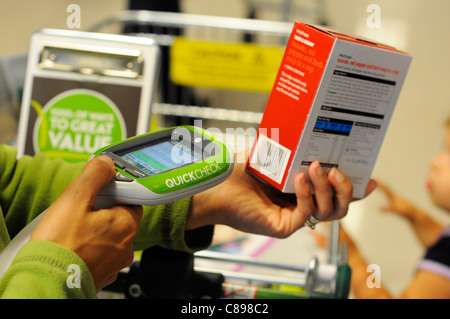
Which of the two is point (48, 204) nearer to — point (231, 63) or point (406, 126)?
point (231, 63)

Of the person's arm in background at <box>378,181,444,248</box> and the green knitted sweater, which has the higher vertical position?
the green knitted sweater

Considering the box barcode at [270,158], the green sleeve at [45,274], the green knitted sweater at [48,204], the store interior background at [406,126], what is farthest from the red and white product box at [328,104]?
the store interior background at [406,126]

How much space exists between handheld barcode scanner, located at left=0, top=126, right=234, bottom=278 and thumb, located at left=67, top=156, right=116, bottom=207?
0.01 m

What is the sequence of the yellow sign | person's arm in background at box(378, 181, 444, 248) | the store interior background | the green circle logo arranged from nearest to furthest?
the green circle logo, the yellow sign, person's arm in background at box(378, 181, 444, 248), the store interior background

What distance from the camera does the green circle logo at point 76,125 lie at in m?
0.96

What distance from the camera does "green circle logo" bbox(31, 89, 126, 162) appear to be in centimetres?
96

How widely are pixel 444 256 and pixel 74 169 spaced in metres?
0.89

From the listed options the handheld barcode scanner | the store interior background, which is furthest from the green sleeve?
the store interior background

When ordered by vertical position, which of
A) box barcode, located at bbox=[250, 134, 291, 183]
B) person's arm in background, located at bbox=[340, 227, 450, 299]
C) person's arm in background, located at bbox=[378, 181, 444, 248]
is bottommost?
person's arm in background, located at bbox=[378, 181, 444, 248]

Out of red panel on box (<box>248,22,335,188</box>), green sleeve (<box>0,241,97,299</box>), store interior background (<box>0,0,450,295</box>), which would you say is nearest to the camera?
green sleeve (<box>0,241,97,299</box>)

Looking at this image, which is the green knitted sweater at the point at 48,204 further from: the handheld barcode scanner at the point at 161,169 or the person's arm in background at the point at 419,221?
the person's arm in background at the point at 419,221

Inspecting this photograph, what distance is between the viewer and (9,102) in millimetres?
1245

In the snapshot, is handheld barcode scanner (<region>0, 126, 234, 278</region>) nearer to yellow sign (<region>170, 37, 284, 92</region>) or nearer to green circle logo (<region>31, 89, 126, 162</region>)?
green circle logo (<region>31, 89, 126, 162</region>)
